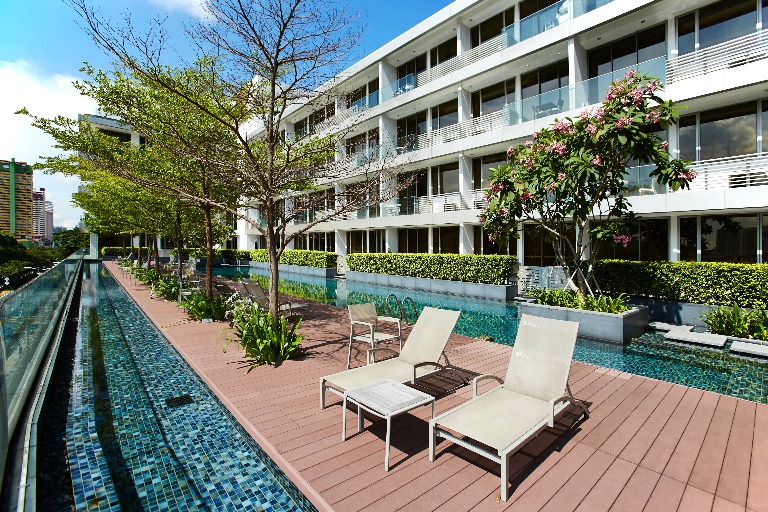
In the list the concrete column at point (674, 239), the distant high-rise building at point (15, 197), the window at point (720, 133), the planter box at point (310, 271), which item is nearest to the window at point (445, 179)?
the planter box at point (310, 271)

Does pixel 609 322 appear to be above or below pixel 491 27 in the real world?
below

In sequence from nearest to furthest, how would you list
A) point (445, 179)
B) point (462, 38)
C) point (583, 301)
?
point (583, 301) < point (462, 38) < point (445, 179)

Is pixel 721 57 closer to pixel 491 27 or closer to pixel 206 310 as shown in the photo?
pixel 491 27

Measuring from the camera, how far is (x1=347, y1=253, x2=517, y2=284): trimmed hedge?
56.3ft

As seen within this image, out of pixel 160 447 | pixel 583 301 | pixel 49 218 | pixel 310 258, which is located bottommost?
pixel 160 447

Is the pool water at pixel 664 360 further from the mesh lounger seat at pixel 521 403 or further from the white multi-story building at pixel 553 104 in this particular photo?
the white multi-story building at pixel 553 104

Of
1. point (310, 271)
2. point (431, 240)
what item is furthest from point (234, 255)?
point (431, 240)

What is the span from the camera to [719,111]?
1344cm

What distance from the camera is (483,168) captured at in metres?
21.0

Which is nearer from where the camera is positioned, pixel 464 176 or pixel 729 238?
pixel 729 238

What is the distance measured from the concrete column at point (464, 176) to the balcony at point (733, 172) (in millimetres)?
9837

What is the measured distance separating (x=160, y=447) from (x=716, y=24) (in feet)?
64.5

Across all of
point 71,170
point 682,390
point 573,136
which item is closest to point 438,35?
point 573,136

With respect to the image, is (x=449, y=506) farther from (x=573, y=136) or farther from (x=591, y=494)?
(x=573, y=136)
